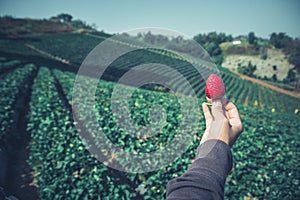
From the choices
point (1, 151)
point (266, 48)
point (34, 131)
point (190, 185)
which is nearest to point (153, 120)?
point (34, 131)

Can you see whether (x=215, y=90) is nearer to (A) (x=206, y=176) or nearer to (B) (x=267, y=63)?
(A) (x=206, y=176)

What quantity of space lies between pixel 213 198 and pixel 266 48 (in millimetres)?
83534

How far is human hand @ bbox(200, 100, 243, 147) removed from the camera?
1.18 meters

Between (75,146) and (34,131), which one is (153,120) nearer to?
(75,146)

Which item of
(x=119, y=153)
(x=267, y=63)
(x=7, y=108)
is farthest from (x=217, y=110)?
(x=267, y=63)

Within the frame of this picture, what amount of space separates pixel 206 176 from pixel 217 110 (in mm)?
404

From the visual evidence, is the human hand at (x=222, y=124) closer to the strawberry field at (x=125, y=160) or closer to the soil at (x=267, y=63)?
the strawberry field at (x=125, y=160)

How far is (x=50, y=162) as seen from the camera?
4.63m

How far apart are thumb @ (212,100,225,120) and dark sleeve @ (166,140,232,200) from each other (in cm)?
14

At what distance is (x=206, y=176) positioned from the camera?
38.5 inches

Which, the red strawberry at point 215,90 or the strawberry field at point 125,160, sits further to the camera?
the strawberry field at point 125,160

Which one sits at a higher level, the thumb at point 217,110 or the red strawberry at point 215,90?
the red strawberry at point 215,90

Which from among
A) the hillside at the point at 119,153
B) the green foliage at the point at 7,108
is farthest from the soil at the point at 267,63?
the green foliage at the point at 7,108

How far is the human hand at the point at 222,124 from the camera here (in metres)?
1.18
